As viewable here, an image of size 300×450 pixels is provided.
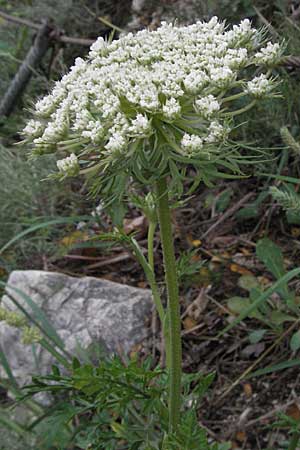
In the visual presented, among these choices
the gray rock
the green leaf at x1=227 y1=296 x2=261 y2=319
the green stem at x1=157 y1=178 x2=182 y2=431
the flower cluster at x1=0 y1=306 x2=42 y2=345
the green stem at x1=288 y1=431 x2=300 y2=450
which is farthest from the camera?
the gray rock

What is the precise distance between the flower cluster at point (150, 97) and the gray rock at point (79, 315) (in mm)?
1358

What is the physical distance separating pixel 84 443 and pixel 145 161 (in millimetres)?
1031

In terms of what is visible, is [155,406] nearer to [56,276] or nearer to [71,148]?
[71,148]

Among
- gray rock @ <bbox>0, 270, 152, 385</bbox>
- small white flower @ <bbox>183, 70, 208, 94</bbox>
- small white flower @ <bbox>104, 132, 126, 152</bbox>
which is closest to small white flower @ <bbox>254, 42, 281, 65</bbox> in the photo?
small white flower @ <bbox>183, 70, 208, 94</bbox>

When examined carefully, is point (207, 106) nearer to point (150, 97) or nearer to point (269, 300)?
point (150, 97)

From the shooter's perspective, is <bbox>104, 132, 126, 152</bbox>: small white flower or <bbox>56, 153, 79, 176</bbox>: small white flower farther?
<bbox>56, 153, 79, 176</bbox>: small white flower

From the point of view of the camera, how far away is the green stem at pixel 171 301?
1752mm

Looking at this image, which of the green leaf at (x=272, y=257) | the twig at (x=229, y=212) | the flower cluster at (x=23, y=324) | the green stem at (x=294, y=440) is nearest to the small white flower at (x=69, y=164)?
the flower cluster at (x=23, y=324)

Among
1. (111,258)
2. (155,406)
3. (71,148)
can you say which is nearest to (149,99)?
(71,148)

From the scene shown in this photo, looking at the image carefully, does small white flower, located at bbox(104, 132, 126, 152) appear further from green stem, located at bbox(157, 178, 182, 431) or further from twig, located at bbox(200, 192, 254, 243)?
twig, located at bbox(200, 192, 254, 243)

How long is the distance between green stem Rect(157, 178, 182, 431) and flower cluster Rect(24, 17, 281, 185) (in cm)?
14

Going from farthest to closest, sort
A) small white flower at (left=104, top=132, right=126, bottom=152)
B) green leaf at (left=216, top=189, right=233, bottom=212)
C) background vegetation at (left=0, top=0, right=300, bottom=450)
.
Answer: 1. green leaf at (left=216, top=189, right=233, bottom=212)
2. background vegetation at (left=0, top=0, right=300, bottom=450)
3. small white flower at (left=104, top=132, right=126, bottom=152)

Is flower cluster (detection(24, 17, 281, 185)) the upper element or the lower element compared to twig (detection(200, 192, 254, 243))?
upper

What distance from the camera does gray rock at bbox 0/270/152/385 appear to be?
9.88 ft
